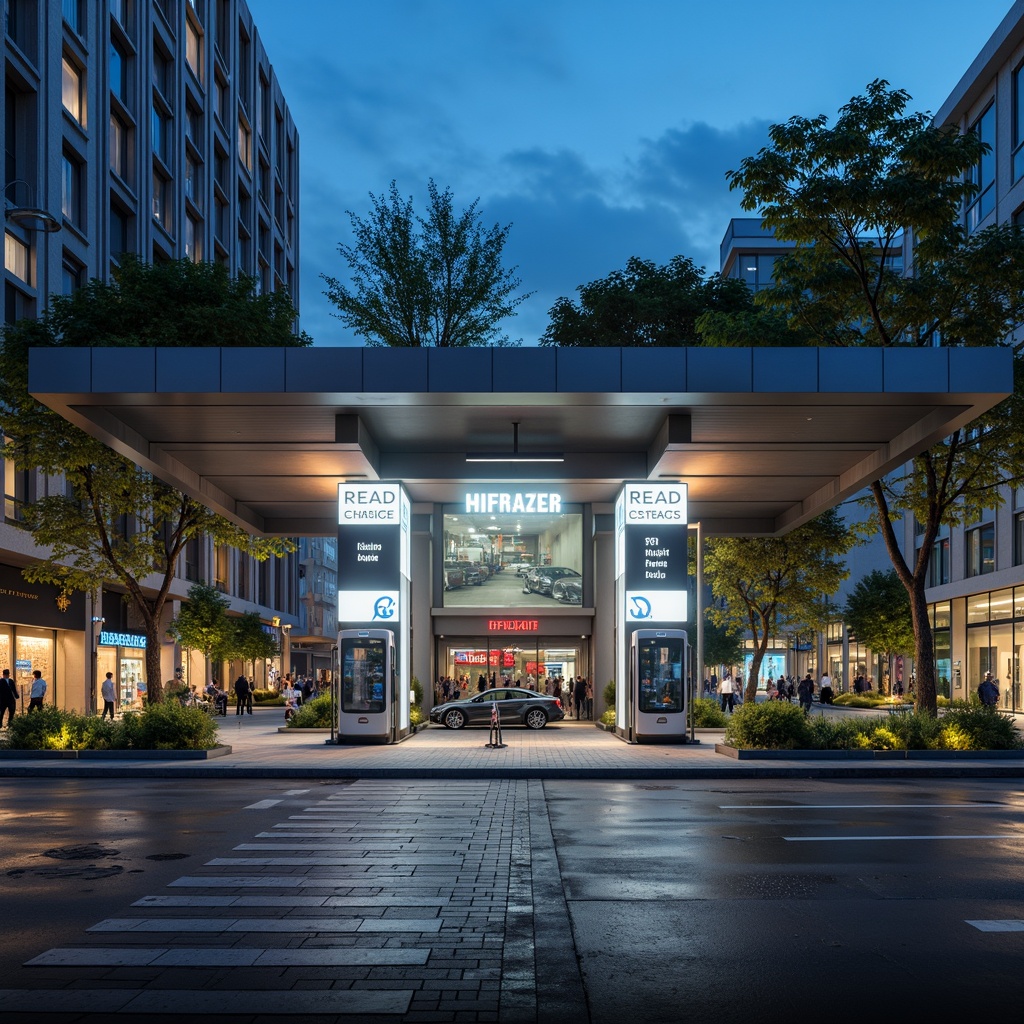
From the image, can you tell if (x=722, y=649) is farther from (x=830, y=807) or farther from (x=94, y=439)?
(x=830, y=807)

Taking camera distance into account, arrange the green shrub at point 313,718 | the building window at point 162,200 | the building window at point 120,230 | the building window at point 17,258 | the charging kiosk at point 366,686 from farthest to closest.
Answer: the building window at point 162,200 < the building window at point 120,230 < the building window at point 17,258 < the green shrub at point 313,718 < the charging kiosk at point 366,686

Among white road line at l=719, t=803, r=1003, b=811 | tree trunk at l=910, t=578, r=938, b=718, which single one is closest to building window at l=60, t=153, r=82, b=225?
tree trunk at l=910, t=578, r=938, b=718

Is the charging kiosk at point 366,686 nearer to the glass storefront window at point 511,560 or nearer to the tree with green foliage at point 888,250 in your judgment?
the tree with green foliage at point 888,250

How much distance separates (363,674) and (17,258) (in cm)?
1807

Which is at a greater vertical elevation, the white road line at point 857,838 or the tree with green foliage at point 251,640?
the tree with green foliage at point 251,640

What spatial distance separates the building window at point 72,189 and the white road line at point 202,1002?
121 ft

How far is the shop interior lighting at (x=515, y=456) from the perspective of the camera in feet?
84.8

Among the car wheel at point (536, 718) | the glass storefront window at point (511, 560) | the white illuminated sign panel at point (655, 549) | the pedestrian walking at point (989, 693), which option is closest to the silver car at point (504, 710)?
the car wheel at point (536, 718)

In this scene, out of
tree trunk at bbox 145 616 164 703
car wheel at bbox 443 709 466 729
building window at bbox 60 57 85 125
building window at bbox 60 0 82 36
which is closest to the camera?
tree trunk at bbox 145 616 164 703

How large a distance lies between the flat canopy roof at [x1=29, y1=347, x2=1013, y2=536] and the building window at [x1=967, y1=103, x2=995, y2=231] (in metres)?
25.2

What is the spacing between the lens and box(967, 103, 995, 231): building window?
48406mm

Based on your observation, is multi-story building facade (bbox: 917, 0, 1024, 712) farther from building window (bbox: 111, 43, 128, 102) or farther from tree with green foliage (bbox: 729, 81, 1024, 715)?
building window (bbox: 111, 43, 128, 102)

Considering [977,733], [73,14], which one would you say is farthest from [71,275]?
[977,733]

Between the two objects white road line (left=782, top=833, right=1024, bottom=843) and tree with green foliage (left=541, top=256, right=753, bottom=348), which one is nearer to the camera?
white road line (left=782, top=833, right=1024, bottom=843)
